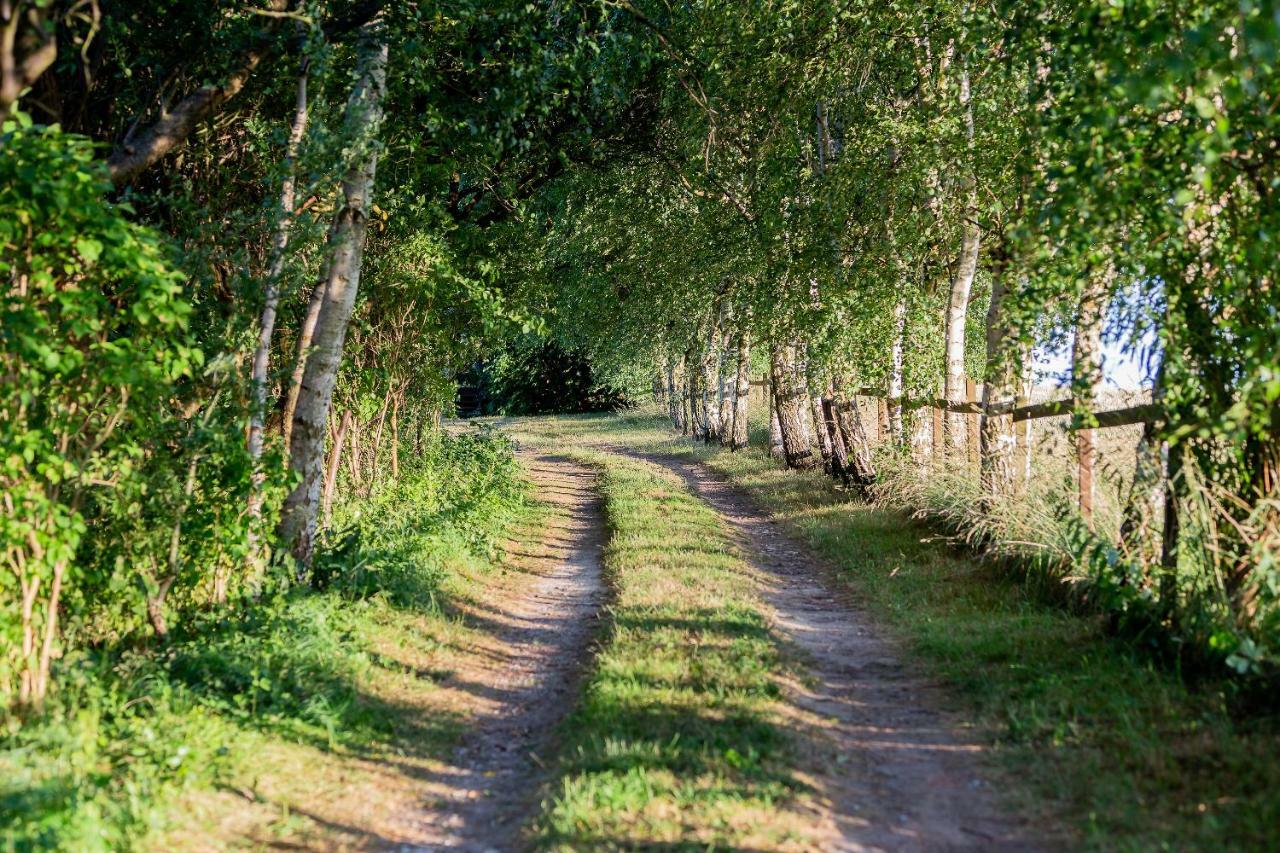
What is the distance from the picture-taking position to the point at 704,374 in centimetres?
3253

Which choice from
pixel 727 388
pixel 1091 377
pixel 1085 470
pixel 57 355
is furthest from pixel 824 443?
pixel 57 355

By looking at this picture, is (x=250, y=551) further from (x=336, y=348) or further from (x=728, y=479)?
(x=728, y=479)

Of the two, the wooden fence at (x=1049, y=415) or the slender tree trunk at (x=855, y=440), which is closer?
the wooden fence at (x=1049, y=415)

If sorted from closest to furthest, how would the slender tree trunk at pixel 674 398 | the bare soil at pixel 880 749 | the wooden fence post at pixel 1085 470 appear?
the bare soil at pixel 880 749 < the wooden fence post at pixel 1085 470 < the slender tree trunk at pixel 674 398

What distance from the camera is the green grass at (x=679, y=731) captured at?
501cm

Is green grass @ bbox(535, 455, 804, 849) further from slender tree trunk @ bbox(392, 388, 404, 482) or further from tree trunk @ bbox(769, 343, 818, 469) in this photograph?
tree trunk @ bbox(769, 343, 818, 469)

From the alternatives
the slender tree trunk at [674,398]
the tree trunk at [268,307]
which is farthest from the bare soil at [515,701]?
the slender tree trunk at [674,398]

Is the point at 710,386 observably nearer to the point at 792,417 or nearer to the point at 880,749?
the point at 792,417

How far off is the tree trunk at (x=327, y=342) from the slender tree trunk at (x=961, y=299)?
6658 mm

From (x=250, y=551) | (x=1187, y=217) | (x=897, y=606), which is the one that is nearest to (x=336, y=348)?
(x=250, y=551)

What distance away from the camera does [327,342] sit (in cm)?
999

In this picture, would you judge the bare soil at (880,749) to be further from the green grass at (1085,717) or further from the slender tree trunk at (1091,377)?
the slender tree trunk at (1091,377)

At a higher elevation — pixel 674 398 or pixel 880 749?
pixel 674 398

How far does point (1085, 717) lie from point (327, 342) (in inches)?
279
